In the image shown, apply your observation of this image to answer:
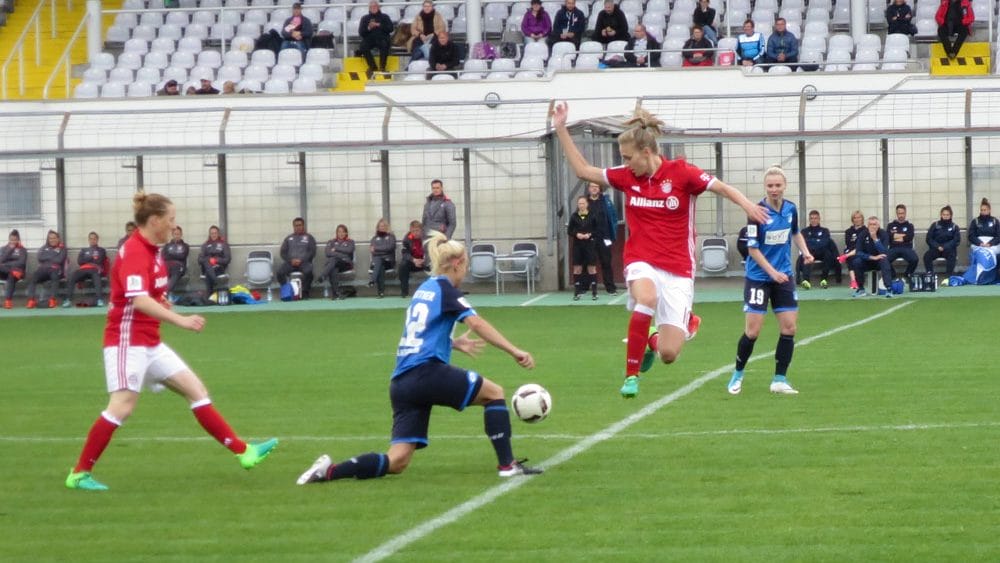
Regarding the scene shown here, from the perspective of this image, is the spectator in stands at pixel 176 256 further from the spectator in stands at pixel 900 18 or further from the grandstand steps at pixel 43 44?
the spectator in stands at pixel 900 18

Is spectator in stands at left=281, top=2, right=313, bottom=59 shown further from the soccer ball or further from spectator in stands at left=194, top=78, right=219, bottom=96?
the soccer ball

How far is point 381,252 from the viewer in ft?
90.7

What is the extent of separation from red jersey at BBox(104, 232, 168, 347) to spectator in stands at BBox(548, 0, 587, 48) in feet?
77.9

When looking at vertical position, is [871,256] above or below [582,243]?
below

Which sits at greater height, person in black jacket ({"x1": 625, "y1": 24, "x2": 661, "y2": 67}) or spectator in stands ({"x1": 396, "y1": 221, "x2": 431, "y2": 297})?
person in black jacket ({"x1": 625, "y1": 24, "x2": 661, "y2": 67})

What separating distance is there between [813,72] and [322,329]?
11.8 meters

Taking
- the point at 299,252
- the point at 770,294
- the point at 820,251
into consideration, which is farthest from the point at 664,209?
the point at 299,252

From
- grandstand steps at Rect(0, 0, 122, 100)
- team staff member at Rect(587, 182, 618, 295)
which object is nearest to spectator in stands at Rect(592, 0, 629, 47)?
team staff member at Rect(587, 182, 618, 295)

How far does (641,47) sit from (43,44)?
1406 centimetres

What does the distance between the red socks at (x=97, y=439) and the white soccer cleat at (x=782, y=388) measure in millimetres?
5567

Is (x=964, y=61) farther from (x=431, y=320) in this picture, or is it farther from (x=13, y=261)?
(x=431, y=320)

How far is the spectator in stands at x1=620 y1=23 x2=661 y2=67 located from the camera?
30359 mm

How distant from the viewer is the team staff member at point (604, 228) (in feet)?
84.7

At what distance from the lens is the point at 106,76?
32.8 m
